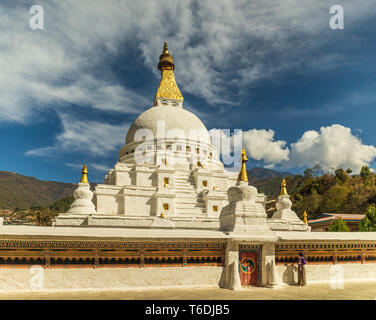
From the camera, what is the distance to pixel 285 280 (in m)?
11.1

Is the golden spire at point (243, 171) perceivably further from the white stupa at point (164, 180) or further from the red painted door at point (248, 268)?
the white stupa at point (164, 180)

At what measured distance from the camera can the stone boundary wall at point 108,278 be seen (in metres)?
8.98

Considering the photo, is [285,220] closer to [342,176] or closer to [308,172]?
[342,176]

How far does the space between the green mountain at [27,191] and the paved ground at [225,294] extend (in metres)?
112

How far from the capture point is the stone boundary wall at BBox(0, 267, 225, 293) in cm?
898

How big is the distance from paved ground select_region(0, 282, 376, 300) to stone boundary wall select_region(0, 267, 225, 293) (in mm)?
272

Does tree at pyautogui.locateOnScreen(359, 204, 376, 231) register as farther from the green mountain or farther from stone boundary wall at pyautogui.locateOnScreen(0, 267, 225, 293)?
the green mountain

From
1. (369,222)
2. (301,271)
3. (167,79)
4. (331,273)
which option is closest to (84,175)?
(301,271)

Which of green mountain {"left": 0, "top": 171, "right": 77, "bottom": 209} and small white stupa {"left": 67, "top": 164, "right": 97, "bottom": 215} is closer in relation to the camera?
small white stupa {"left": 67, "top": 164, "right": 97, "bottom": 215}

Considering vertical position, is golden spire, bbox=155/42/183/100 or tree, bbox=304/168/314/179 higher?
golden spire, bbox=155/42/183/100

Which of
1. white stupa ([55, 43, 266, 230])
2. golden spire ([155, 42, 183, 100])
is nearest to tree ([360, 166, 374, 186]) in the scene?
white stupa ([55, 43, 266, 230])

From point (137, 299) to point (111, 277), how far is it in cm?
151
